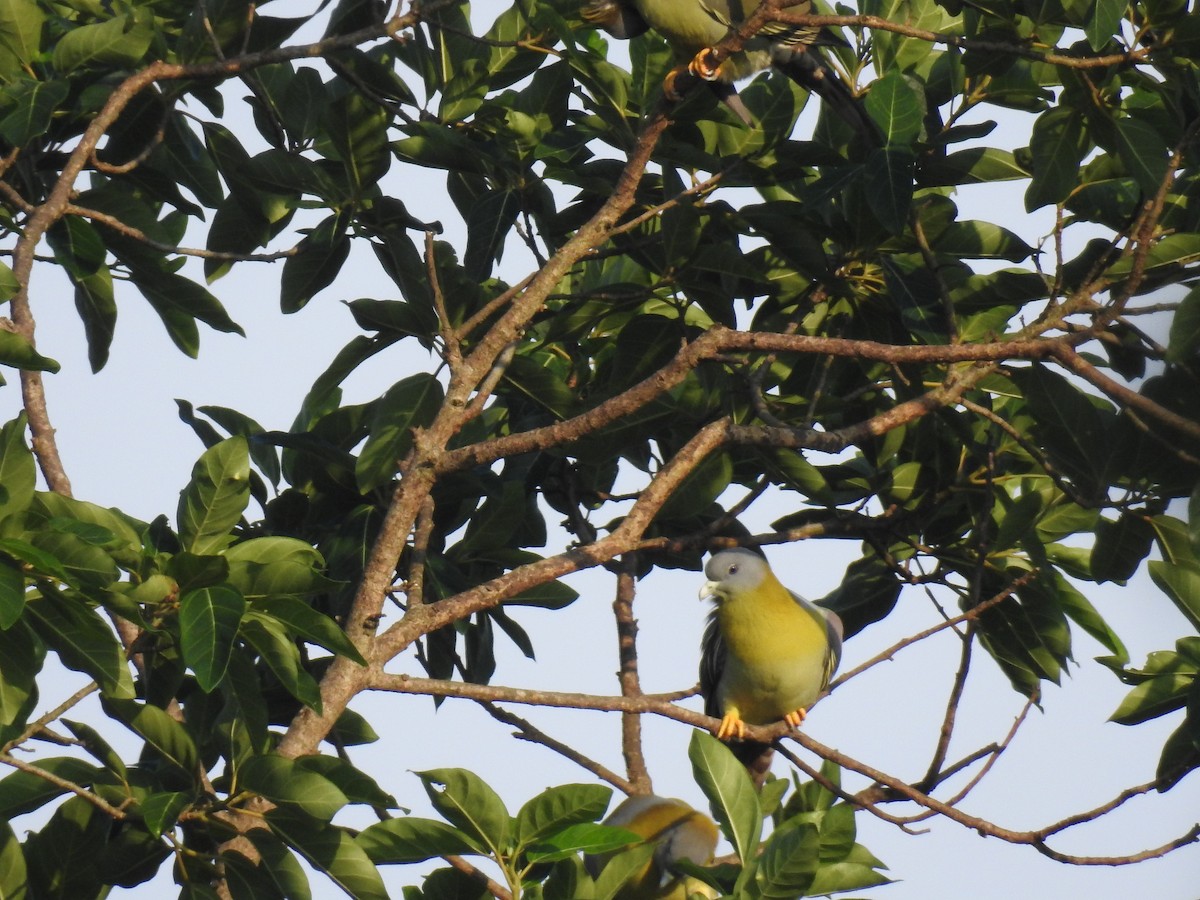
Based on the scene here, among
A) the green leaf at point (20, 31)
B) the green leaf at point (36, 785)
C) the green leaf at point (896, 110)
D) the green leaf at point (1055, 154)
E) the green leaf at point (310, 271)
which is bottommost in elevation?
the green leaf at point (36, 785)

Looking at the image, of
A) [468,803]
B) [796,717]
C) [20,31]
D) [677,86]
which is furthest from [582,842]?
[20,31]

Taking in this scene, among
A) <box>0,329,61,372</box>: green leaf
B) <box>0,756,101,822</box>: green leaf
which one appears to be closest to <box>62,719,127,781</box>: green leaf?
<box>0,756,101,822</box>: green leaf

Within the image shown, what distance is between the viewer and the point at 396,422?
10.3ft

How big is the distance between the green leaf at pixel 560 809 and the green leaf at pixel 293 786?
1.10ft

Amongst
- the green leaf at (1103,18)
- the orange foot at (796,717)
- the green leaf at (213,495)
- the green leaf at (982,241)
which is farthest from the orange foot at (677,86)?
the orange foot at (796,717)

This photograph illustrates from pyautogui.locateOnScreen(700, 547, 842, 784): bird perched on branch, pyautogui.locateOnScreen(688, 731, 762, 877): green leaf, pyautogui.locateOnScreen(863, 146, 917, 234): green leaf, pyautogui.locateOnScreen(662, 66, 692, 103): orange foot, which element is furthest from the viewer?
pyautogui.locateOnScreen(700, 547, 842, 784): bird perched on branch

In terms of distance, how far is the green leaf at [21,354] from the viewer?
88.4 inches

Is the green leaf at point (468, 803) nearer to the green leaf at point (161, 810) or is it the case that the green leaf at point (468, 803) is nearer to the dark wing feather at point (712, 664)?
the green leaf at point (161, 810)

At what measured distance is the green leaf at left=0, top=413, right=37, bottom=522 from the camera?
2193 mm

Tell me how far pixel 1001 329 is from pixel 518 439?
150 centimetres

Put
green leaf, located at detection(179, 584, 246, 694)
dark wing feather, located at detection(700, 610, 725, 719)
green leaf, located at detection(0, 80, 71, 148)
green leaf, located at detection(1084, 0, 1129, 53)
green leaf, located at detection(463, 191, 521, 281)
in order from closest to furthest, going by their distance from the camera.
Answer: green leaf, located at detection(179, 584, 246, 694) < green leaf, located at detection(1084, 0, 1129, 53) < green leaf, located at detection(0, 80, 71, 148) < green leaf, located at detection(463, 191, 521, 281) < dark wing feather, located at detection(700, 610, 725, 719)

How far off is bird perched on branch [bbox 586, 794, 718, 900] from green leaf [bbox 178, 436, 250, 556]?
44.6 inches

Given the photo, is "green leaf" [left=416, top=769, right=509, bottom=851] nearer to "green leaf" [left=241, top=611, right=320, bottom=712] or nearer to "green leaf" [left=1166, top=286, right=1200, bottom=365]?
"green leaf" [left=241, top=611, right=320, bottom=712]

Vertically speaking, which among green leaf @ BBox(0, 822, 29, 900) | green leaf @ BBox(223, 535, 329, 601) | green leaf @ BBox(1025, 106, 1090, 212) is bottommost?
green leaf @ BBox(0, 822, 29, 900)
